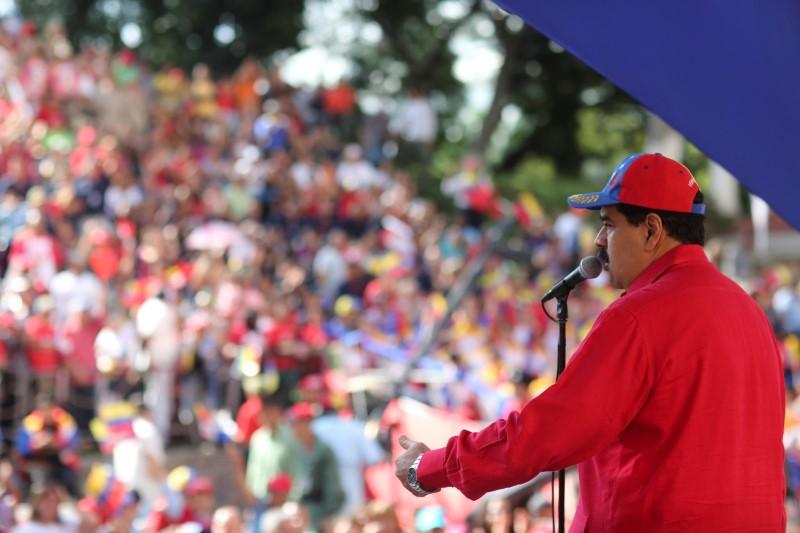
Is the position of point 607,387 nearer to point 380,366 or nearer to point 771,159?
point 771,159

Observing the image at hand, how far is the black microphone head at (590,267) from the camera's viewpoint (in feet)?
9.50

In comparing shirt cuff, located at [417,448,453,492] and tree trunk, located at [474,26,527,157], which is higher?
shirt cuff, located at [417,448,453,492]

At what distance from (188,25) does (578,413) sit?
24.5 meters

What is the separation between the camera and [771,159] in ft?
11.3

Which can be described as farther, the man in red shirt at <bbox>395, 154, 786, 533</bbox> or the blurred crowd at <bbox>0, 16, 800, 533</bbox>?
the blurred crowd at <bbox>0, 16, 800, 533</bbox>

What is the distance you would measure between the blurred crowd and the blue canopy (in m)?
2.78

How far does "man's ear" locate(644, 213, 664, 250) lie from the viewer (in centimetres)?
281

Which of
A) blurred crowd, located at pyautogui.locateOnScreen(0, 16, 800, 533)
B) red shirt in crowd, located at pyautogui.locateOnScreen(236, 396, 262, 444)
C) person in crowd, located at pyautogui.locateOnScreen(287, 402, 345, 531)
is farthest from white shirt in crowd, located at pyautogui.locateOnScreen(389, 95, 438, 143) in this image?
person in crowd, located at pyautogui.locateOnScreen(287, 402, 345, 531)

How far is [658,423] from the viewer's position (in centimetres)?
263

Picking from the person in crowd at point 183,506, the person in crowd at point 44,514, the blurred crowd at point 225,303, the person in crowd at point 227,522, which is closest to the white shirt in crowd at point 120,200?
the blurred crowd at point 225,303

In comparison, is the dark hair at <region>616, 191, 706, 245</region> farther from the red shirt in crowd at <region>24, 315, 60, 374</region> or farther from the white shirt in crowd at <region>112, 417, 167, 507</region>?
the red shirt in crowd at <region>24, 315, 60, 374</region>

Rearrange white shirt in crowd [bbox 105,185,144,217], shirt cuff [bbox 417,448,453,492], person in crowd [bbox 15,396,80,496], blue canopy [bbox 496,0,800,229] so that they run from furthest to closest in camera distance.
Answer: white shirt in crowd [bbox 105,185,144,217] → person in crowd [bbox 15,396,80,496] → blue canopy [bbox 496,0,800,229] → shirt cuff [bbox 417,448,453,492]

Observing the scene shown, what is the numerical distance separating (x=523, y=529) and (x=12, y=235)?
6.78 meters

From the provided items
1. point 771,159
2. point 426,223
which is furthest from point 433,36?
point 771,159
